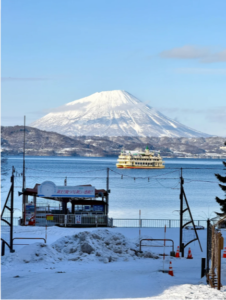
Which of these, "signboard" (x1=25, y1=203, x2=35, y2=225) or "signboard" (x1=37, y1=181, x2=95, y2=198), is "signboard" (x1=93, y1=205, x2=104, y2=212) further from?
"signboard" (x1=25, y1=203, x2=35, y2=225)

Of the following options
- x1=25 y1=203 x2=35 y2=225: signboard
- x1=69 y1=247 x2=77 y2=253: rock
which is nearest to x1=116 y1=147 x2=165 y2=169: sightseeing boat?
x1=25 y1=203 x2=35 y2=225: signboard

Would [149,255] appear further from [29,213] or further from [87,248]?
[29,213]

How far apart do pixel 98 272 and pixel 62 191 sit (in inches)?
616

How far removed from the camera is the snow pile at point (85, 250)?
18266 mm

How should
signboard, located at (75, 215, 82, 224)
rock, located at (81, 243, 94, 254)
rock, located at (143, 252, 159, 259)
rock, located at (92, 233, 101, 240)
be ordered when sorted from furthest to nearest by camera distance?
signboard, located at (75, 215, 82, 224)
rock, located at (92, 233, 101, 240)
rock, located at (143, 252, 159, 259)
rock, located at (81, 243, 94, 254)

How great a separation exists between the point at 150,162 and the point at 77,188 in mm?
138704

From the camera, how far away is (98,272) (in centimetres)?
1655

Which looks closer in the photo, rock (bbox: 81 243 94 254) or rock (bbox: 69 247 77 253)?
rock (bbox: 81 243 94 254)

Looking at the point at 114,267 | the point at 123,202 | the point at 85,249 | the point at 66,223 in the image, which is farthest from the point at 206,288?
the point at 123,202

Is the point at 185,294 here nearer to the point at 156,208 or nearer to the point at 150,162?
the point at 156,208

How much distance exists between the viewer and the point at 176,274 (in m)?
16.7

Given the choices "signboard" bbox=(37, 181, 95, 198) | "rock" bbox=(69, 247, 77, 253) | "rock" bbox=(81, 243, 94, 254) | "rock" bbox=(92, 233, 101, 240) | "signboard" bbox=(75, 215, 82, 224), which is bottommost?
"signboard" bbox=(75, 215, 82, 224)

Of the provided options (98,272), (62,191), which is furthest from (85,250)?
(62,191)

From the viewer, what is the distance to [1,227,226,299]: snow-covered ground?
520 inches
